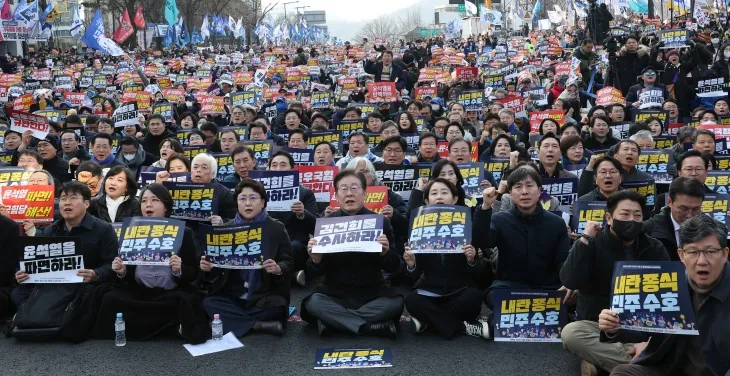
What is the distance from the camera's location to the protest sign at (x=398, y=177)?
9.09 meters

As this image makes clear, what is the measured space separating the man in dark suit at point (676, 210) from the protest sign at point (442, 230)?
146 cm

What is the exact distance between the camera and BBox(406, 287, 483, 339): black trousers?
21.8 ft

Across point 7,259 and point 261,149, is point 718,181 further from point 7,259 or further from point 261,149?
point 7,259

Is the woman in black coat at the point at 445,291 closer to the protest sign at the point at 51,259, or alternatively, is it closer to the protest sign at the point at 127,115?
the protest sign at the point at 51,259

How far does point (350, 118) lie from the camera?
14.2m

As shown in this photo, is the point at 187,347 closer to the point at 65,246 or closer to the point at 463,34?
the point at 65,246

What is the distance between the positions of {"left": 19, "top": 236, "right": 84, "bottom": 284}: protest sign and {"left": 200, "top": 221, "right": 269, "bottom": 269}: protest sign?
3.44 ft

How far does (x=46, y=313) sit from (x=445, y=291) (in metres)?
3.24

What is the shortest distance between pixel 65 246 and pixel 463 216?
312cm

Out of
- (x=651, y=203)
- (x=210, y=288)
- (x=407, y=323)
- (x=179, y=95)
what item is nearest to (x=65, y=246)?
(x=210, y=288)

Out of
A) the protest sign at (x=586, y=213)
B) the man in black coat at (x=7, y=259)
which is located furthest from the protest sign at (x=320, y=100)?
the protest sign at (x=586, y=213)

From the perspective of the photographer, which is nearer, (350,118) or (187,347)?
(187,347)

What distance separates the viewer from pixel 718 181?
780cm

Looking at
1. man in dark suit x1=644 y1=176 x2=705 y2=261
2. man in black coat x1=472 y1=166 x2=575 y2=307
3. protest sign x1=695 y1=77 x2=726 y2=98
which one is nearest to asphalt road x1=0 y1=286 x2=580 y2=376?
man in black coat x1=472 y1=166 x2=575 y2=307
